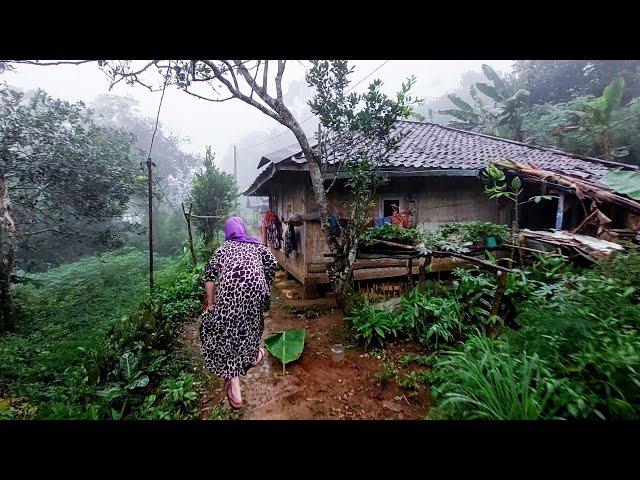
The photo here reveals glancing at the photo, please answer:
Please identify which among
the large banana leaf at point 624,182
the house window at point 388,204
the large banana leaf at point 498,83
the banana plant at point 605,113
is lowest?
the house window at point 388,204

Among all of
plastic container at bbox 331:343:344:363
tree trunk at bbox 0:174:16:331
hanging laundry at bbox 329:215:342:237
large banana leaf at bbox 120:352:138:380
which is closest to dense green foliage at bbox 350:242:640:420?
plastic container at bbox 331:343:344:363

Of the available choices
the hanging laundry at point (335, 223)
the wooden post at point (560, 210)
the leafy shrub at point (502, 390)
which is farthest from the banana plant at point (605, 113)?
the leafy shrub at point (502, 390)

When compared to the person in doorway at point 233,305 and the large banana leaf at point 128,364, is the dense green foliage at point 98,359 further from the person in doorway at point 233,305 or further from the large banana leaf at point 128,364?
the person in doorway at point 233,305

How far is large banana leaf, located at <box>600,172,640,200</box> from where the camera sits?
4.24m

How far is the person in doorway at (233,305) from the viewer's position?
2809mm

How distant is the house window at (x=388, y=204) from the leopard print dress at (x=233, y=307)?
4200mm

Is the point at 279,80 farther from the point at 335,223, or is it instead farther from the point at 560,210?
the point at 560,210

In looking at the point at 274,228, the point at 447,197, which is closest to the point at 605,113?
the point at 447,197

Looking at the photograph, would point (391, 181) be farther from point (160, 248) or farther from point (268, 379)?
point (160, 248)

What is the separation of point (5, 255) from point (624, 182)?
9516 mm

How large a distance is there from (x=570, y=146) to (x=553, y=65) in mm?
8578

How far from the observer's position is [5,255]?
4.45 meters
